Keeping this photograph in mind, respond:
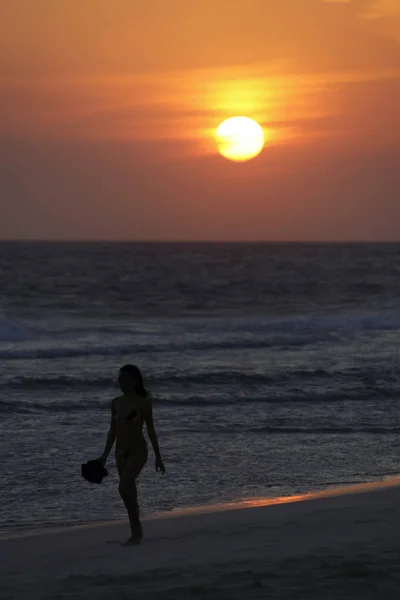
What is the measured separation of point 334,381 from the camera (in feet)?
70.2

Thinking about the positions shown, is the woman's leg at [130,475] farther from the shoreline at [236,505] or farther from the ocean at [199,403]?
the ocean at [199,403]

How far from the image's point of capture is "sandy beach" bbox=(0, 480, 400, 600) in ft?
22.7

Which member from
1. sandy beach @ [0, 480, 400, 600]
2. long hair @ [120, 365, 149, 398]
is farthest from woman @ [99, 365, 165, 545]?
sandy beach @ [0, 480, 400, 600]

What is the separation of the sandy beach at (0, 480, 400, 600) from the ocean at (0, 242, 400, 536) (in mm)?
1186

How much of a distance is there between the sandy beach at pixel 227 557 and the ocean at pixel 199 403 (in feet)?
3.89

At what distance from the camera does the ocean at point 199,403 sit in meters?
11.6

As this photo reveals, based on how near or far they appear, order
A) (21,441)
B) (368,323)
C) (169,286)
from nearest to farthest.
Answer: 1. (21,441)
2. (368,323)
3. (169,286)

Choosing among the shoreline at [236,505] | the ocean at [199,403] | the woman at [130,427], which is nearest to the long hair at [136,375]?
the woman at [130,427]

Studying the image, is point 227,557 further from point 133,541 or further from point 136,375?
point 136,375

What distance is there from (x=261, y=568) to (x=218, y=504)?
10.7ft

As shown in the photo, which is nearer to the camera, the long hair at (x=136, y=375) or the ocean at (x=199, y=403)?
the long hair at (x=136, y=375)

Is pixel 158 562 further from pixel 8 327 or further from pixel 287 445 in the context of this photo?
pixel 8 327

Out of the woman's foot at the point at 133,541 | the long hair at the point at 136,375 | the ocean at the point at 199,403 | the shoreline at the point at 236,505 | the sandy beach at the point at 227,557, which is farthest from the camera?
the ocean at the point at 199,403

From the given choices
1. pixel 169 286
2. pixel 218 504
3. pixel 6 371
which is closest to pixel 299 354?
pixel 6 371
